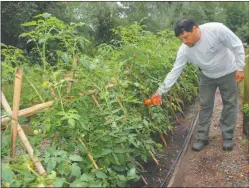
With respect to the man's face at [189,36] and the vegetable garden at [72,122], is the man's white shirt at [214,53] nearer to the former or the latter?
the man's face at [189,36]

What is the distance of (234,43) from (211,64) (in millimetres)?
321

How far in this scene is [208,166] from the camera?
346cm

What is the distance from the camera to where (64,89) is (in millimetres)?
2514

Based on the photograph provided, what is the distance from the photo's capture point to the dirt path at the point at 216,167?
10.3ft

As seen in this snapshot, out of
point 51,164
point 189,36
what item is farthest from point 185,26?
point 51,164

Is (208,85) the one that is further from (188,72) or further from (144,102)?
(188,72)

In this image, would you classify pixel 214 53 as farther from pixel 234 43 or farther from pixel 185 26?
pixel 185 26

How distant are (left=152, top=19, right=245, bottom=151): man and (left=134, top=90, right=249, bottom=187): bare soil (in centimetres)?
13

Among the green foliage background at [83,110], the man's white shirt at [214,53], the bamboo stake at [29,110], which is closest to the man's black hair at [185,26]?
the man's white shirt at [214,53]

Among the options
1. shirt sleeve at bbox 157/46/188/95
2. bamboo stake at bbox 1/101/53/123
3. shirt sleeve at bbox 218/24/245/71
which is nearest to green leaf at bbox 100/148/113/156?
bamboo stake at bbox 1/101/53/123

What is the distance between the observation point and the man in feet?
11.0

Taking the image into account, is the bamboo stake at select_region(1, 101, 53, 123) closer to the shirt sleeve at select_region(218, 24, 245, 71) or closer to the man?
the man

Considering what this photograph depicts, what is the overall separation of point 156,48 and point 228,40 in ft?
4.21

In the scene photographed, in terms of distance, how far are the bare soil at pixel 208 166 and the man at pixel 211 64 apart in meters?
0.13
